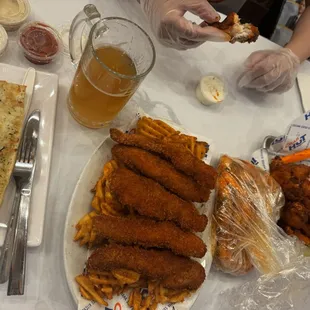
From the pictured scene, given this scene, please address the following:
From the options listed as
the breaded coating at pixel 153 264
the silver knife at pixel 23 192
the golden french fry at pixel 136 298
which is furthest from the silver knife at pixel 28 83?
the golden french fry at pixel 136 298

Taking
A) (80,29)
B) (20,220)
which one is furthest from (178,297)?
(80,29)

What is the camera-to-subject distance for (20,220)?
3.67ft

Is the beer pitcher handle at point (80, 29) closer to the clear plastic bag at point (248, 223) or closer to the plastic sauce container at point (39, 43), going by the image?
the plastic sauce container at point (39, 43)

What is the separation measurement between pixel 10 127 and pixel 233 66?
3.79ft

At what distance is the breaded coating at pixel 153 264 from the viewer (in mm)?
1123

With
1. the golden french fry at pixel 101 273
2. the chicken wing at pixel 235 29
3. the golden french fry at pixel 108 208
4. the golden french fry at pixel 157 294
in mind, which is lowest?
the golden french fry at pixel 157 294

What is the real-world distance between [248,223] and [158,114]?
0.59m

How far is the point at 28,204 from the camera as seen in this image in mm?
1158

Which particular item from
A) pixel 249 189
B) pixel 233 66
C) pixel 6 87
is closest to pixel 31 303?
pixel 6 87

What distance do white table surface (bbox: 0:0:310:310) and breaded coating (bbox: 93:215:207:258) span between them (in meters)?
0.18

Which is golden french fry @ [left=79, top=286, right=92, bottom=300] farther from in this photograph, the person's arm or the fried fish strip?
the person's arm

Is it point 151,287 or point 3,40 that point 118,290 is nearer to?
point 151,287

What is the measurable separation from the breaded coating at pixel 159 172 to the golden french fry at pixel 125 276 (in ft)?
1.03

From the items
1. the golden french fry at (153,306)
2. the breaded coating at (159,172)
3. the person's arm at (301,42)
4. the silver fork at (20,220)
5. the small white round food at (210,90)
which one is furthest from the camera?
the person's arm at (301,42)
